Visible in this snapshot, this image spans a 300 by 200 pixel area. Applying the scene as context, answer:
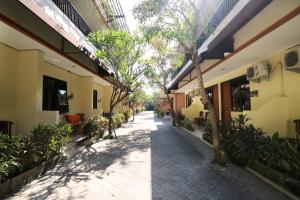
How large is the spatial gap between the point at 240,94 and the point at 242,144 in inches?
203

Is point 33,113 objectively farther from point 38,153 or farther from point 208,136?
point 208,136

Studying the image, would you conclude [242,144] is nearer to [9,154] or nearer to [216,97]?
[9,154]

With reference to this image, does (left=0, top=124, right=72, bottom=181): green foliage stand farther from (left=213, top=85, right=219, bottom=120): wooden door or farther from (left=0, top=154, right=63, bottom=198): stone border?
(left=213, top=85, right=219, bottom=120): wooden door

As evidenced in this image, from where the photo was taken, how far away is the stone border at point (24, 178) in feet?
13.3

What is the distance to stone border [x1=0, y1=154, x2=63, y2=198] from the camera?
405 cm

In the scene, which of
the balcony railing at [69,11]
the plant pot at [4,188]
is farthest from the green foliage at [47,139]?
the balcony railing at [69,11]

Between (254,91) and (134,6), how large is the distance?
18.3 ft

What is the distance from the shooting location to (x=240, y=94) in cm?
1027

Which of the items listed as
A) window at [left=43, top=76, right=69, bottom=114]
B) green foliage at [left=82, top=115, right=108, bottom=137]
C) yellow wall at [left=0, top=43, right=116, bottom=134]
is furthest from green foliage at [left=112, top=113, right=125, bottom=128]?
yellow wall at [left=0, top=43, right=116, bottom=134]

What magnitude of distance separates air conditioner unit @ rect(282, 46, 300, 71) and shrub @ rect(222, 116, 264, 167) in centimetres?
187

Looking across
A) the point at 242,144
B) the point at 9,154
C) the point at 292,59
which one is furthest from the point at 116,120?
the point at 292,59

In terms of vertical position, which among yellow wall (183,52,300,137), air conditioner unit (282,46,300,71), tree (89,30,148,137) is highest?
tree (89,30,148,137)

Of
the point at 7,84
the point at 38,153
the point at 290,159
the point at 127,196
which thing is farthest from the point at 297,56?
the point at 7,84

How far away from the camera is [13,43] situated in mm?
6496
